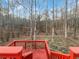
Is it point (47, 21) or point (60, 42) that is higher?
point (47, 21)

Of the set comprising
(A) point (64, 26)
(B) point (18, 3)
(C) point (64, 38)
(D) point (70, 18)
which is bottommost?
(C) point (64, 38)

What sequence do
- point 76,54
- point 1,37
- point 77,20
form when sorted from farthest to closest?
1. point 1,37
2. point 77,20
3. point 76,54

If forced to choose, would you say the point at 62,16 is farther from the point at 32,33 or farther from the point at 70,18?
the point at 32,33

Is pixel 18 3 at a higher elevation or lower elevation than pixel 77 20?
higher

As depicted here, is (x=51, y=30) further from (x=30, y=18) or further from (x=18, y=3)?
(x=18, y=3)

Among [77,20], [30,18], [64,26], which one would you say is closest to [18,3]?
[30,18]

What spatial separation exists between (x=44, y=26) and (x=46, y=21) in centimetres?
28

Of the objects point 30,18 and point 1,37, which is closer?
point 30,18

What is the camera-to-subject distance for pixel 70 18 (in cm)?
672

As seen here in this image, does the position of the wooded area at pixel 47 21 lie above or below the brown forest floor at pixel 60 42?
above

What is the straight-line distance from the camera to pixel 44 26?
682cm

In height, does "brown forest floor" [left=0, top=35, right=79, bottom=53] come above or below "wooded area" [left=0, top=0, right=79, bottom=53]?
below

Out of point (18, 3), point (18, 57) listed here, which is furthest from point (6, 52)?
point (18, 3)

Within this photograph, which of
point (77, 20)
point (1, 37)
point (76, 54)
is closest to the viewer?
point (76, 54)
